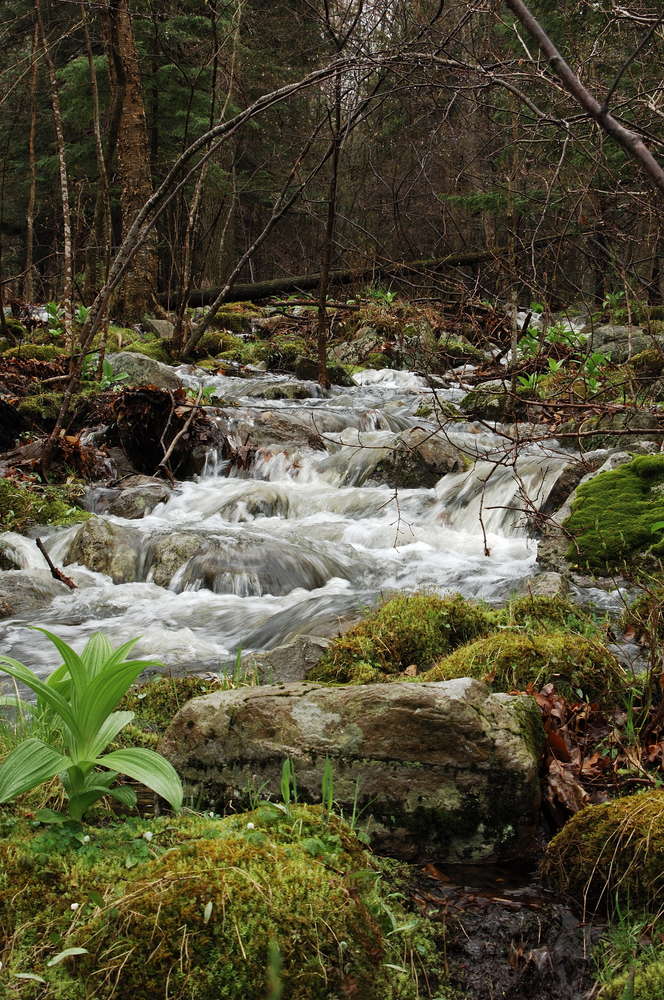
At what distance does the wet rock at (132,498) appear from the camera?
8.81 meters

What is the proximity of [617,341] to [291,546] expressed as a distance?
8.76m

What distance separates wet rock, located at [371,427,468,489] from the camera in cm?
947

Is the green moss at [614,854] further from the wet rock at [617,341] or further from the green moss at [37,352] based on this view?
the green moss at [37,352]

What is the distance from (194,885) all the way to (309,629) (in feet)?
11.6

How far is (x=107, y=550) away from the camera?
23.5ft

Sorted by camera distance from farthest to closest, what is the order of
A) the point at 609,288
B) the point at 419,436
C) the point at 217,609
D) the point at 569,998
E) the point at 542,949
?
the point at 609,288, the point at 419,436, the point at 217,609, the point at 542,949, the point at 569,998

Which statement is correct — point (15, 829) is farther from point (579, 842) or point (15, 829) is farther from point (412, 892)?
point (579, 842)

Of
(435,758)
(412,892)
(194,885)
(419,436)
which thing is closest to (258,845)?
(194,885)

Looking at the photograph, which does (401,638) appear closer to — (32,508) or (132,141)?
(32,508)

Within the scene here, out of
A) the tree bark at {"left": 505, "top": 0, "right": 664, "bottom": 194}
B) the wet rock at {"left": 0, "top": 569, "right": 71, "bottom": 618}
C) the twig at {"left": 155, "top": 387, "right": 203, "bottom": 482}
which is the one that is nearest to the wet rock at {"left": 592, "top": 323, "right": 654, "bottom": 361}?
the twig at {"left": 155, "top": 387, "right": 203, "bottom": 482}

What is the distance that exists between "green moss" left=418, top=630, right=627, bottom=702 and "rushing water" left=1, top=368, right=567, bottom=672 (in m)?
0.73

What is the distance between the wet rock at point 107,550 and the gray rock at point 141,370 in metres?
4.70

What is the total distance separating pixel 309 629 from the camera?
532 centimetres

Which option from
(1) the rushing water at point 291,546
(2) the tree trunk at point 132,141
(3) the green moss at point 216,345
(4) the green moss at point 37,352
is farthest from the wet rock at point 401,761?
(3) the green moss at point 216,345
